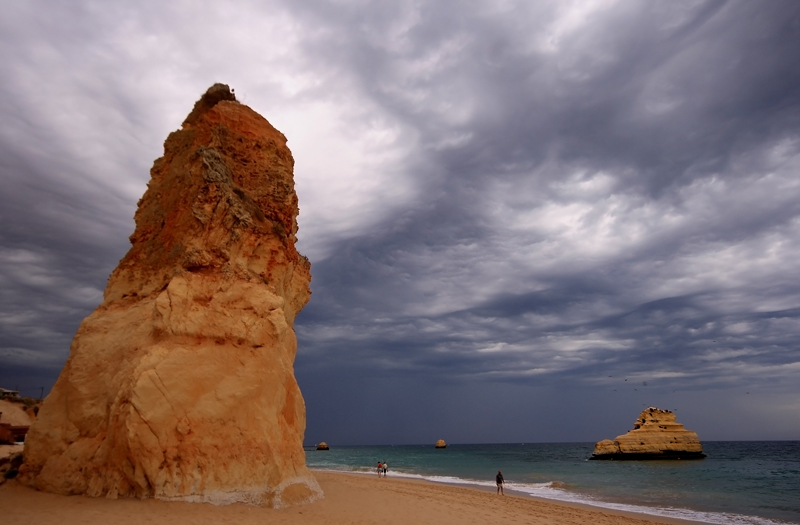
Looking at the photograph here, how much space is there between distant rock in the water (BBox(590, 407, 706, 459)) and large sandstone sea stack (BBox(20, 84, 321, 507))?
52.9m

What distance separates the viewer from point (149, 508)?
27.8 feet

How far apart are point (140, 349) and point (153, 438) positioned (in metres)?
2.12

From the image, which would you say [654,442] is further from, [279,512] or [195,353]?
[195,353]

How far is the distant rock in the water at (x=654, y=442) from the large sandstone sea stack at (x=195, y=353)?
5293cm

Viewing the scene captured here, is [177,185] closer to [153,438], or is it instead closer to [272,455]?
[153,438]

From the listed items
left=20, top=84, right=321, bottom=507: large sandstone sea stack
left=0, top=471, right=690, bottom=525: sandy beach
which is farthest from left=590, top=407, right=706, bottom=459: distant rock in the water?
left=20, top=84, right=321, bottom=507: large sandstone sea stack

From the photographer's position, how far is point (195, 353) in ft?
33.1

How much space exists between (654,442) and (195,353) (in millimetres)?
58082

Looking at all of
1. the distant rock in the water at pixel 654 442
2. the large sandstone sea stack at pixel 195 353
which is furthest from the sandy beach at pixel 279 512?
the distant rock in the water at pixel 654 442

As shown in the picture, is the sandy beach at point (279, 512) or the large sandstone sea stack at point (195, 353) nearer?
the sandy beach at point (279, 512)

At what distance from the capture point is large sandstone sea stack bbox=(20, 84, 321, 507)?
925cm

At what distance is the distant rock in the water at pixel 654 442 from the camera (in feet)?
172

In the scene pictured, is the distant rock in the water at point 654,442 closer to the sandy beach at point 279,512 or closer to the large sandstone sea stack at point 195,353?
the sandy beach at point 279,512

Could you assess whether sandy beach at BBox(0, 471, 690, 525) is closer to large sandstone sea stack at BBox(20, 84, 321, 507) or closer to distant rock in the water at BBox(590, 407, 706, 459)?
large sandstone sea stack at BBox(20, 84, 321, 507)
